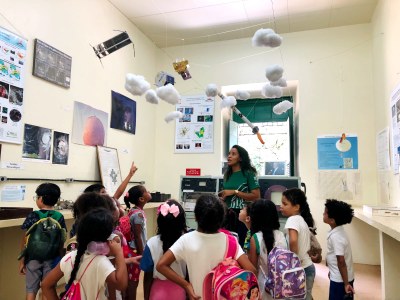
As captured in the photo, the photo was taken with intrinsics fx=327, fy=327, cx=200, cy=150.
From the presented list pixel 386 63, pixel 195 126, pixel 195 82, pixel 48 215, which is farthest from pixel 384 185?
pixel 48 215

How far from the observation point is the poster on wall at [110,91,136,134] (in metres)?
4.04

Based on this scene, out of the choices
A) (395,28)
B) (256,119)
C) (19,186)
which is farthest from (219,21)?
(19,186)

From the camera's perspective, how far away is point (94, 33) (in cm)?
371

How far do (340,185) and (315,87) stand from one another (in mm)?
1378

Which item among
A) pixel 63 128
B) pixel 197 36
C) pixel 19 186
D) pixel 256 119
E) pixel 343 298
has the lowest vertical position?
pixel 343 298

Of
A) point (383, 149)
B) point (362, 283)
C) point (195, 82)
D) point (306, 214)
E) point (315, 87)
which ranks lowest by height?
point (362, 283)

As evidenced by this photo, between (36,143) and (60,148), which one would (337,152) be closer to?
(60,148)

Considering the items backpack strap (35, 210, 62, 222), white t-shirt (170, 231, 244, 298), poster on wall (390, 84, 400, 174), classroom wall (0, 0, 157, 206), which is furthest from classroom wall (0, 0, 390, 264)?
white t-shirt (170, 231, 244, 298)

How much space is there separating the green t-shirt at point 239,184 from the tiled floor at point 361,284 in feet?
3.81

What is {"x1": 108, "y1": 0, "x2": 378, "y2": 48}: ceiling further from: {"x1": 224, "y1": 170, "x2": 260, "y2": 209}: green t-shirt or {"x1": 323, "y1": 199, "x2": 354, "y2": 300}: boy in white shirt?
{"x1": 323, "y1": 199, "x2": 354, "y2": 300}: boy in white shirt

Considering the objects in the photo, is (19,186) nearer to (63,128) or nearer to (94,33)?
(63,128)

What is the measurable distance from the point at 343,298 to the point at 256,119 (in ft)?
11.8

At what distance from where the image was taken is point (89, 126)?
3.58 metres

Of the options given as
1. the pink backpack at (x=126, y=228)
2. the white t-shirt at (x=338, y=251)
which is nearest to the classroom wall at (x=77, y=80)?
the pink backpack at (x=126, y=228)
